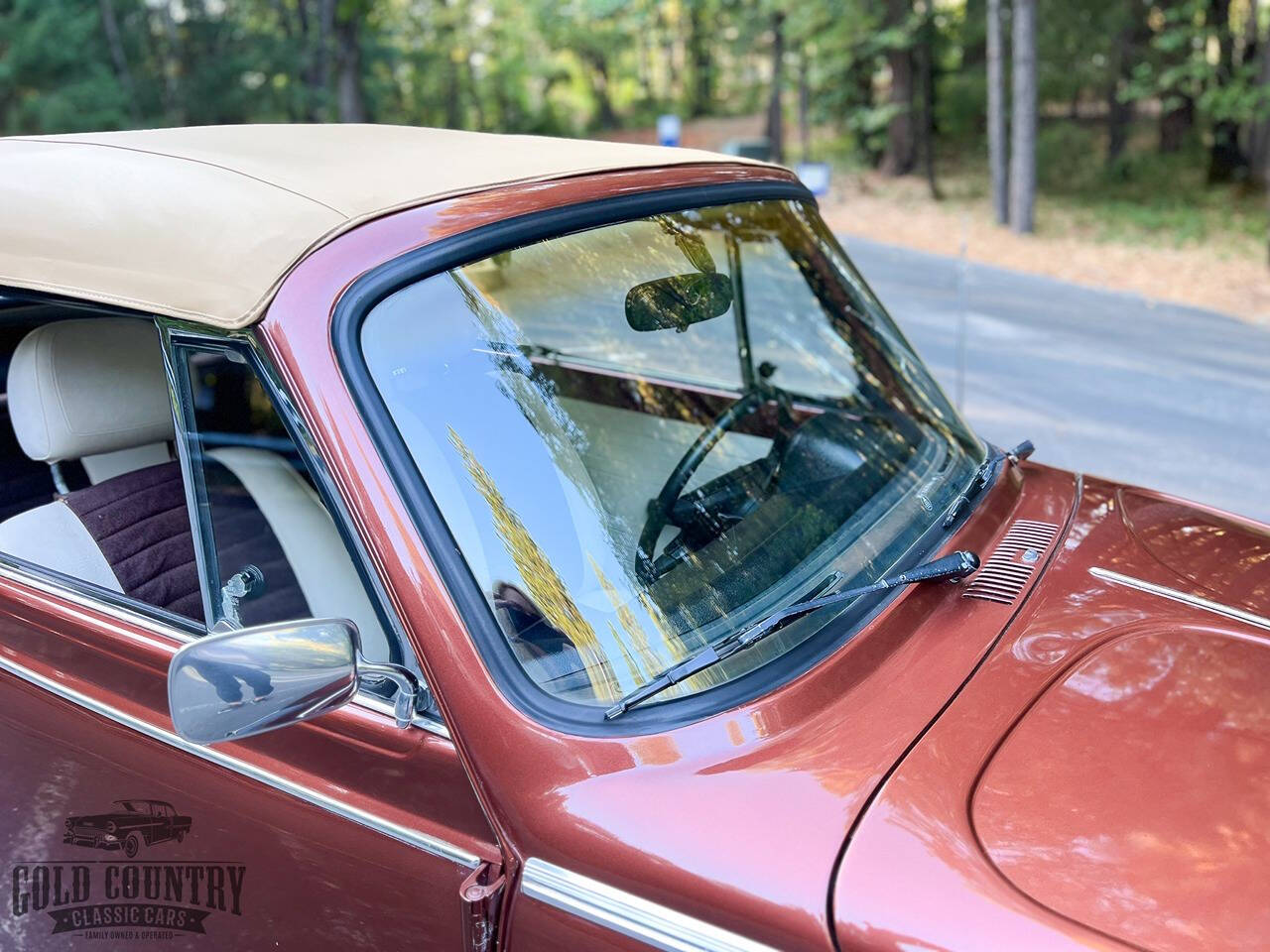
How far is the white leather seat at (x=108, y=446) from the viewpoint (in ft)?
7.00

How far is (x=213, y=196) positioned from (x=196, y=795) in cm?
97

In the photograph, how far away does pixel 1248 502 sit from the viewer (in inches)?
210

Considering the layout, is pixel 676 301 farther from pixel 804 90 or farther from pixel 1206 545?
pixel 804 90

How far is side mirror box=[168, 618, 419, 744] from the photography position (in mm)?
1288

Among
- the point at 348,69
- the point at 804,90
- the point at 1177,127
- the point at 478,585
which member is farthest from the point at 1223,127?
the point at 478,585

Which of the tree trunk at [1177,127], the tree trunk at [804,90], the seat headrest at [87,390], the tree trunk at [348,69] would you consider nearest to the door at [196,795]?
the seat headrest at [87,390]

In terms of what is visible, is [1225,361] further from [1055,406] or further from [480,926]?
[480,926]

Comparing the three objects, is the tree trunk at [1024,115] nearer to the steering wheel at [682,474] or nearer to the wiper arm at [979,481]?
the steering wheel at [682,474]

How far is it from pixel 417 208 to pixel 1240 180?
20.4 metres

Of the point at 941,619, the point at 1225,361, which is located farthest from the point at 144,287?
the point at 1225,361

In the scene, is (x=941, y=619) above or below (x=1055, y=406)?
above

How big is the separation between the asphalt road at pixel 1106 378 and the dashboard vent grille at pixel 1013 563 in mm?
1819

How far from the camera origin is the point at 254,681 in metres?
1.29

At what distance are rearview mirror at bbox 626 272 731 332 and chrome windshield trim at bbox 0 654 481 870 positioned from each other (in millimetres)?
1054
